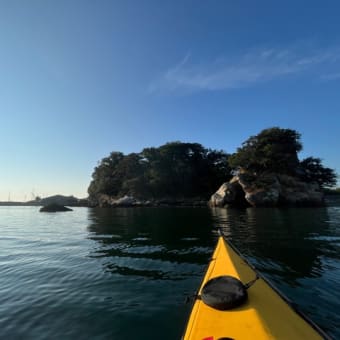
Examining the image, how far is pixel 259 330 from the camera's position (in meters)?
3.60

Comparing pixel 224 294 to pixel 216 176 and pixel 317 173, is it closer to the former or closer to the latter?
pixel 317 173

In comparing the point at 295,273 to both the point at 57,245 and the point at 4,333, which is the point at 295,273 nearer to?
the point at 4,333

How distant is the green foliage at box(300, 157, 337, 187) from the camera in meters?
55.9

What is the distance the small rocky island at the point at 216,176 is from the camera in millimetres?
49438

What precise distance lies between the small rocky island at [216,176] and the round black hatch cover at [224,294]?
45.5 m

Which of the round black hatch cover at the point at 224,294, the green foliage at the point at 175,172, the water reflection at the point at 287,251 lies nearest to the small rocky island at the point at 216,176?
the green foliage at the point at 175,172

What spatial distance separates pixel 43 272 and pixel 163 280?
16.1 feet

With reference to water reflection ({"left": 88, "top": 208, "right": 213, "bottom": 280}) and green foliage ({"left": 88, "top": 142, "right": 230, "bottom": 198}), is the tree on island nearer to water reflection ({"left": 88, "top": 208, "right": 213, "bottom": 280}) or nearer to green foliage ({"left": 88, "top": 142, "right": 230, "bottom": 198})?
green foliage ({"left": 88, "top": 142, "right": 230, "bottom": 198})

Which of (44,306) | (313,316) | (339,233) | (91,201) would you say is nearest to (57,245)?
(44,306)

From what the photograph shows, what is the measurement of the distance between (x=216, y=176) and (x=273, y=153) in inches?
963

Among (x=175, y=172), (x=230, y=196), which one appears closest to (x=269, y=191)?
(x=230, y=196)

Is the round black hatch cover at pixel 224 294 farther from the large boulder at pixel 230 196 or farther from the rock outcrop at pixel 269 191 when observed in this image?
the large boulder at pixel 230 196

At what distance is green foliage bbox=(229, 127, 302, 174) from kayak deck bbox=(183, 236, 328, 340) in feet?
165

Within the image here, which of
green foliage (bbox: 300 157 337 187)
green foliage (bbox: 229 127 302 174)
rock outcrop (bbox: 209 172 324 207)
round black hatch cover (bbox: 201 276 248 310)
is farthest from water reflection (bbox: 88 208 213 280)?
green foliage (bbox: 300 157 337 187)
